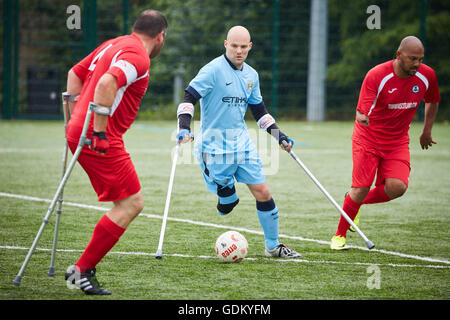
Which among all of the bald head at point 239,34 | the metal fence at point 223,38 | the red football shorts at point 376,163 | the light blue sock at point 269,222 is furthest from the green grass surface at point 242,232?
the metal fence at point 223,38

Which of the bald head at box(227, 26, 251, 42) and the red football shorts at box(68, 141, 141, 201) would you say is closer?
the red football shorts at box(68, 141, 141, 201)

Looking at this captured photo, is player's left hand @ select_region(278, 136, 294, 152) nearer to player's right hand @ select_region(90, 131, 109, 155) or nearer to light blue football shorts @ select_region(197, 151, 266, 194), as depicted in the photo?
light blue football shorts @ select_region(197, 151, 266, 194)

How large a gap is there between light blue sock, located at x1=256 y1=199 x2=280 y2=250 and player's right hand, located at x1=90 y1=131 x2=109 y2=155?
220 centimetres

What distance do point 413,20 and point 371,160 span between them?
831 inches

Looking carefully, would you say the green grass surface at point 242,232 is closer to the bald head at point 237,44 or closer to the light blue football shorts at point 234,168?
the light blue football shorts at point 234,168

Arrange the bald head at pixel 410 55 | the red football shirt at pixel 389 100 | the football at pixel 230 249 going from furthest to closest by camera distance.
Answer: the red football shirt at pixel 389 100
the bald head at pixel 410 55
the football at pixel 230 249

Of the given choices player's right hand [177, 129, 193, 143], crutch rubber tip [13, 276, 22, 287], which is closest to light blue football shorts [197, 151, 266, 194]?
player's right hand [177, 129, 193, 143]

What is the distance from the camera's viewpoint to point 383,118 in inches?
264

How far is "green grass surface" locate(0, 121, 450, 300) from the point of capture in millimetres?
5051

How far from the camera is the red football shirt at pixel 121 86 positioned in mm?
4680

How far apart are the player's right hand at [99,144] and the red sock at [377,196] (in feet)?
11.3

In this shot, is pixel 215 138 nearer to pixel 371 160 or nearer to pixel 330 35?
pixel 371 160

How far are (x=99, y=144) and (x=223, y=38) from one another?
68.8 ft
